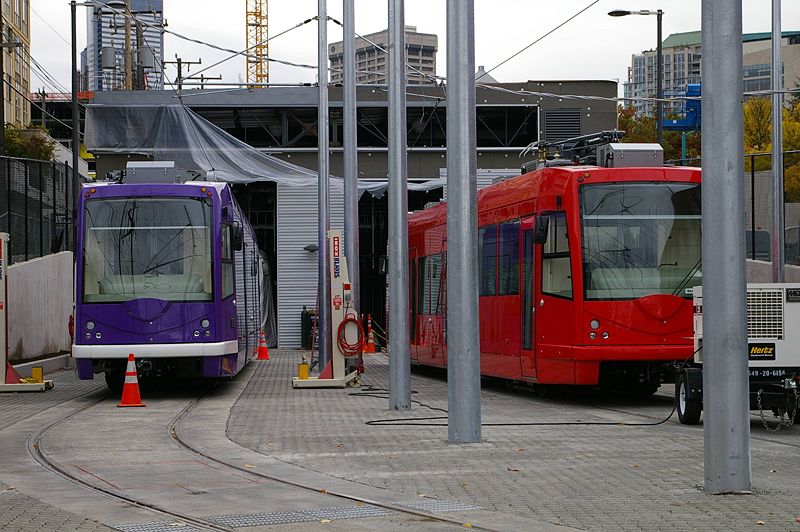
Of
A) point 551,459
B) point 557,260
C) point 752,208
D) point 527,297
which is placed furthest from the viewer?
point 752,208

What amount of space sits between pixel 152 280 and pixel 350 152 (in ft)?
13.6

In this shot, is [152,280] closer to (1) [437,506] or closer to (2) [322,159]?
(2) [322,159]

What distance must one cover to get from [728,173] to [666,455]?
3458mm

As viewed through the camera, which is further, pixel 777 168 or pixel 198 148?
pixel 198 148

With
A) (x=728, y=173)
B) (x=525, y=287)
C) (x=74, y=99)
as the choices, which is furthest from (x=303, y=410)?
(x=74, y=99)

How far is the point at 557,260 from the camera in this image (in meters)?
18.2

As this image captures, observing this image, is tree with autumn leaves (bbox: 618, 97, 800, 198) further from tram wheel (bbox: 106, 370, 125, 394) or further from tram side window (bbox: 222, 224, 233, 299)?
tram wheel (bbox: 106, 370, 125, 394)

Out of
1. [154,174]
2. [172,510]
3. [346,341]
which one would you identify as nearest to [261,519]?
[172,510]

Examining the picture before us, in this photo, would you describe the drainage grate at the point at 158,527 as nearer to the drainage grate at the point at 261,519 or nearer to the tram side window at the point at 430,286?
the drainage grate at the point at 261,519

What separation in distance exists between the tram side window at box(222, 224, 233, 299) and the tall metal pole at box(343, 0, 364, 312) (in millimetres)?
2289

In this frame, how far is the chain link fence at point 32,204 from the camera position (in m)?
29.2

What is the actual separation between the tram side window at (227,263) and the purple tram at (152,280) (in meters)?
0.10

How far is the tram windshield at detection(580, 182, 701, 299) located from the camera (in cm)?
1791

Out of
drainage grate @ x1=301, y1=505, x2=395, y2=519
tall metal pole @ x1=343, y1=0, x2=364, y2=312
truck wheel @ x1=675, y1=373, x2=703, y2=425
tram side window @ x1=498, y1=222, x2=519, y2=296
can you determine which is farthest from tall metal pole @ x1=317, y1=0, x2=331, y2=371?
drainage grate @ x1=301, y1=505, x2=395, y2=519
